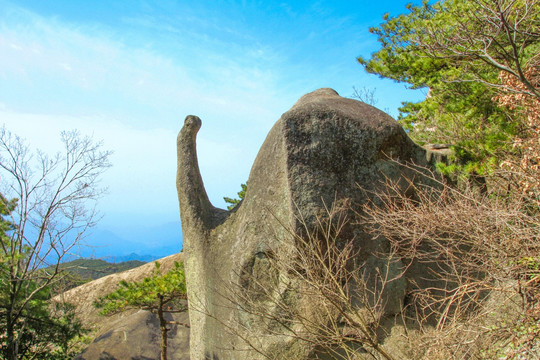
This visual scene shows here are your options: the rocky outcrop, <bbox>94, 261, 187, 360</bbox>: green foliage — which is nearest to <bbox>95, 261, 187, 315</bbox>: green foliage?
<bbox>94, 261, 187, 360</bbox>: green foliage

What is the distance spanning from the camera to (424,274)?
5250 millimetres

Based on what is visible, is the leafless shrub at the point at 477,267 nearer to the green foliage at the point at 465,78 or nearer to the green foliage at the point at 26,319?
the green foliage at the point at 465,78

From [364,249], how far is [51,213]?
23.4ft

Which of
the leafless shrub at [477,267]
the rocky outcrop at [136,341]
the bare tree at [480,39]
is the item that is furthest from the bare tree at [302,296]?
the rocky outcrop at [136,341]

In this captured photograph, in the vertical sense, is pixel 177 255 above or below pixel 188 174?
below

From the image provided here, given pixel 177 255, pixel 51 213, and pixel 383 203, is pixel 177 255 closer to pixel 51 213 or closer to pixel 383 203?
pixel 51 213

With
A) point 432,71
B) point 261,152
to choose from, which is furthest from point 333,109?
point 432,71

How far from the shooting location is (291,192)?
15.5 ft

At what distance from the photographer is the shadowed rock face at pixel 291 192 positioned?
188 inches

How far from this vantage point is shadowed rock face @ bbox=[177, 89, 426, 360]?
478 cm

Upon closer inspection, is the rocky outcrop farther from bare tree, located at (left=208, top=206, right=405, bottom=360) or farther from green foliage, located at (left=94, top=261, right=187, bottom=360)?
bare tree, located at (left=208, top=206, right=405, bottom=360)

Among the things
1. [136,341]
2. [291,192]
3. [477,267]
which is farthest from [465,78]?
[136,341]

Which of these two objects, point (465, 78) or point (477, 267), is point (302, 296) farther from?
point (465, 78)

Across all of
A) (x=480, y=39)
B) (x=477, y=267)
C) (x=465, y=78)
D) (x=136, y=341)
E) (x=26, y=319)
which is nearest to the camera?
(x=477, y=267)
